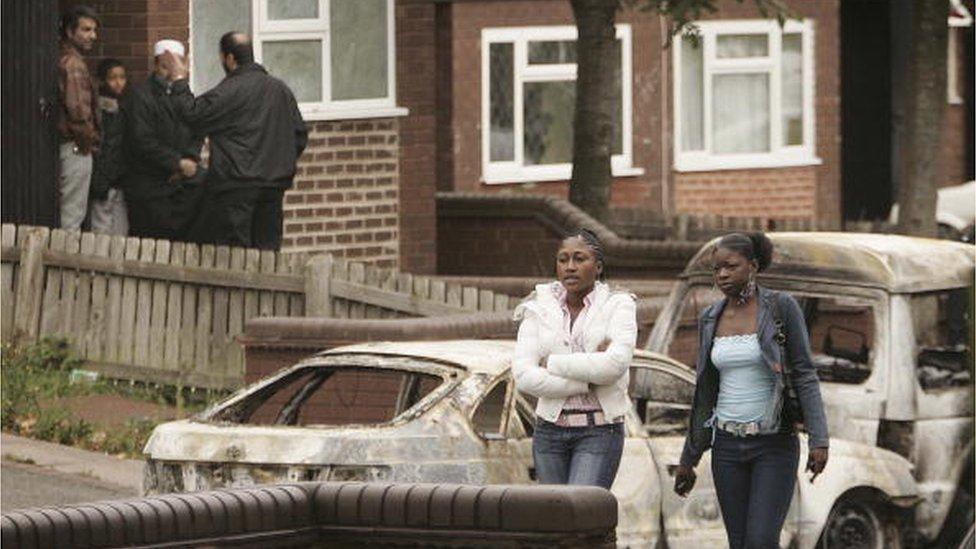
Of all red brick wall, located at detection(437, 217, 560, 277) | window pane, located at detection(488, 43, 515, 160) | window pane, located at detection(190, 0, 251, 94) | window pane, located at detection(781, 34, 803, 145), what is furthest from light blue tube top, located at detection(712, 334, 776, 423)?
Answer: window pane, located at detection(781, 34, 803, 145)

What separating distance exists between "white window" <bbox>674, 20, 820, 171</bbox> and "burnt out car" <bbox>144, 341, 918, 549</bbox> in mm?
23881

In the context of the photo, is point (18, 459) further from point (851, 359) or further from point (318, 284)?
point (851, 359)

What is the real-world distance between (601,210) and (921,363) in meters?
11.5

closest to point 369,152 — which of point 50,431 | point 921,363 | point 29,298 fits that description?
point 29,298

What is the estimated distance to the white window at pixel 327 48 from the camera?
22.3 m

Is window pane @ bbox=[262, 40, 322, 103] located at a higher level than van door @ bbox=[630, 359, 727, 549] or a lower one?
higher

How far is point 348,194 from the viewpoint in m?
22.8

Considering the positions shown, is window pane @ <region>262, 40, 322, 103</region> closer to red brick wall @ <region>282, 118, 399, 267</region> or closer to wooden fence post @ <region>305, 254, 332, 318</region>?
red brick wall @ <region>282, 118, 399, 267</region>

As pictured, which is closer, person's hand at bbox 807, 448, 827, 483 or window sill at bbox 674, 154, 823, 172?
person's hand at bbox 807, 448, 827, 483

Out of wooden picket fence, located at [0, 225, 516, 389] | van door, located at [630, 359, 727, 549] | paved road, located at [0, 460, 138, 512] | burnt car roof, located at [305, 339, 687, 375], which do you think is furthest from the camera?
wooden picket fence, located at [0, 225, 516, 389]

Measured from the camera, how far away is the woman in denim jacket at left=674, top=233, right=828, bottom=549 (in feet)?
35.2

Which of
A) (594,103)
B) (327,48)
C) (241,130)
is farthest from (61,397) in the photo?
(594,103)

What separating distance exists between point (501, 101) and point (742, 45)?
3.76m

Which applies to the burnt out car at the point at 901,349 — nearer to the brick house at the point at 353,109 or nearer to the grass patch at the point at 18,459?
the grass patch at the point at 18,459
